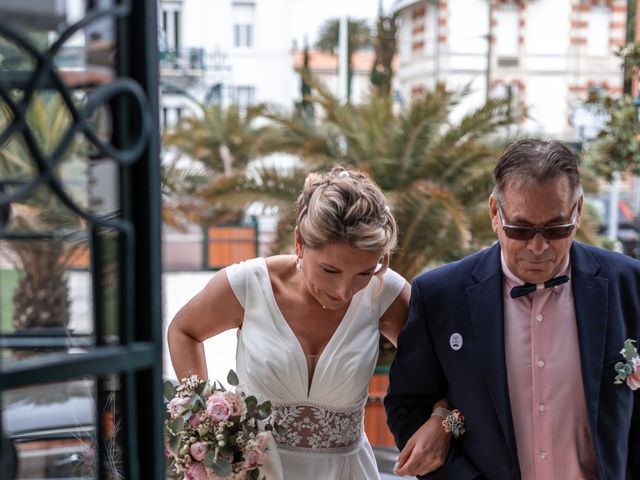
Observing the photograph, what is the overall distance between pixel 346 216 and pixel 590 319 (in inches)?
28.5

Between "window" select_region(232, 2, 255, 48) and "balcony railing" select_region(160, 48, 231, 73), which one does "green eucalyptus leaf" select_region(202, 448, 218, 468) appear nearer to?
"balcony railing" select_region(160, 48, 231, 73)

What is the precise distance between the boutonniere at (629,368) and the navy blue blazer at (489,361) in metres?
0.04

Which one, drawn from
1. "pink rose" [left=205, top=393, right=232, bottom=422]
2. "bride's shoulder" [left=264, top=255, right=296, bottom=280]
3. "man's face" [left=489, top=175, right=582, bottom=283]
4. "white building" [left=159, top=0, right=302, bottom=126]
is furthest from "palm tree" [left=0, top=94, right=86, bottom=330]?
"white building" [left=159, top=0, right=302, bottom=126]

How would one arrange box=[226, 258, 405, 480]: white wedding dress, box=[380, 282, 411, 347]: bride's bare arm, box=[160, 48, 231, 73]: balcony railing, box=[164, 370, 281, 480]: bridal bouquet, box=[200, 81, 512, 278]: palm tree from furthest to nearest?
box=[160, 48, 231, 73]: balcony railing
box=[200, 81, 512, 278]: palm tree
box=[380, 282, 411, 347]: bride's bare arm
box=[226, 258, 405, 480]: white wedding dress
box=[164, 370, 281, 480]: bridal bouquet

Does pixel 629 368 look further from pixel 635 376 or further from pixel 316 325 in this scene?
pixel 316 325

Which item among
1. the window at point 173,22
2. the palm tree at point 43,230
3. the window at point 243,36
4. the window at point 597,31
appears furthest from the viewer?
the window at point 597,31

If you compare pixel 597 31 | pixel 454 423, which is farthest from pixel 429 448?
pixel 597 31

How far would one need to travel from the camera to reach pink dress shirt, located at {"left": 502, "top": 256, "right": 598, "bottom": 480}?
2410mm

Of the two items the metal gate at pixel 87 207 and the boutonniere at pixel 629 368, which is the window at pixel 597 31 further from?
the metal gate at pixel 87 207

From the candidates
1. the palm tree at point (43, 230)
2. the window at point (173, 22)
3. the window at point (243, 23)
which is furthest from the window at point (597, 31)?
the palm tree at point (43, 230)

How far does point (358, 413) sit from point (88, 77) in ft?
6.46

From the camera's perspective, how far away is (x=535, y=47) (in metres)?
39.8

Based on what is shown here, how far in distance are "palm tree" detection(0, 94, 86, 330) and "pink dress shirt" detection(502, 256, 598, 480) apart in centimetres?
156

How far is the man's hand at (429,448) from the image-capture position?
2.56 metres
